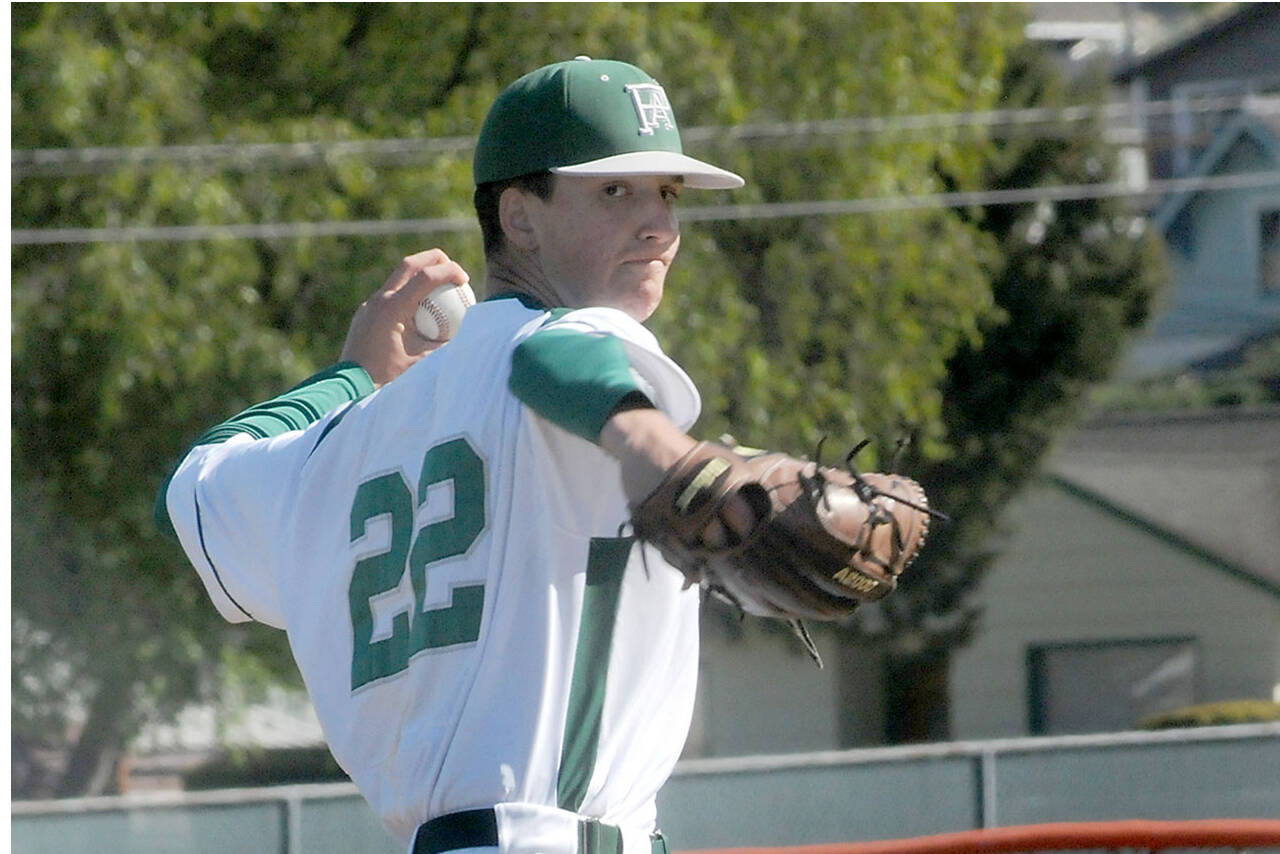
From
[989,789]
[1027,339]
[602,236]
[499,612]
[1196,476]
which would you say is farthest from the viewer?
[1196,476]

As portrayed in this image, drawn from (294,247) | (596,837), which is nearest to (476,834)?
(596,837)

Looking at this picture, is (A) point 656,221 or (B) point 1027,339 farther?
(B) point 1027,339

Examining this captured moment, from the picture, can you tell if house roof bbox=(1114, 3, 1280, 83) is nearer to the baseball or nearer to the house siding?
the house siding

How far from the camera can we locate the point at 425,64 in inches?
465

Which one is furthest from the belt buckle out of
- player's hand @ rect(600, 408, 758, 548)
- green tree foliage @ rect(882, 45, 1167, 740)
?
green tree foliage @ rect(882, 45, 1167, 740)

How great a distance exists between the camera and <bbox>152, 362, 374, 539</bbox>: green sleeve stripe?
2.60 metres

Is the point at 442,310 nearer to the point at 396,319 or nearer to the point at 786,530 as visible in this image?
the point at 396,319

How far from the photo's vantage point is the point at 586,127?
2.13 m

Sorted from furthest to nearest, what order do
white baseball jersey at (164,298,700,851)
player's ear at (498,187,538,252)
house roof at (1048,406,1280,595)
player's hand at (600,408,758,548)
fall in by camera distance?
1. house roof at (1048,406,1280,595)
2. player's ear at (498,187,538,252)
3. white baseball jersey at (164,298,700,851)
4. player's hand at (600,408,758,548)

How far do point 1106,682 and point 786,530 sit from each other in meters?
21.4

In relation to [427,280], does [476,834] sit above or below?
below

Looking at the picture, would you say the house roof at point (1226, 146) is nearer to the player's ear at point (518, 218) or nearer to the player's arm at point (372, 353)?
the player's arm at point (372, 353)

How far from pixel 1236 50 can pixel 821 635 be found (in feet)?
74.5

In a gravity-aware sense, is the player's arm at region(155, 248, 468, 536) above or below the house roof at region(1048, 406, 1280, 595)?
below
